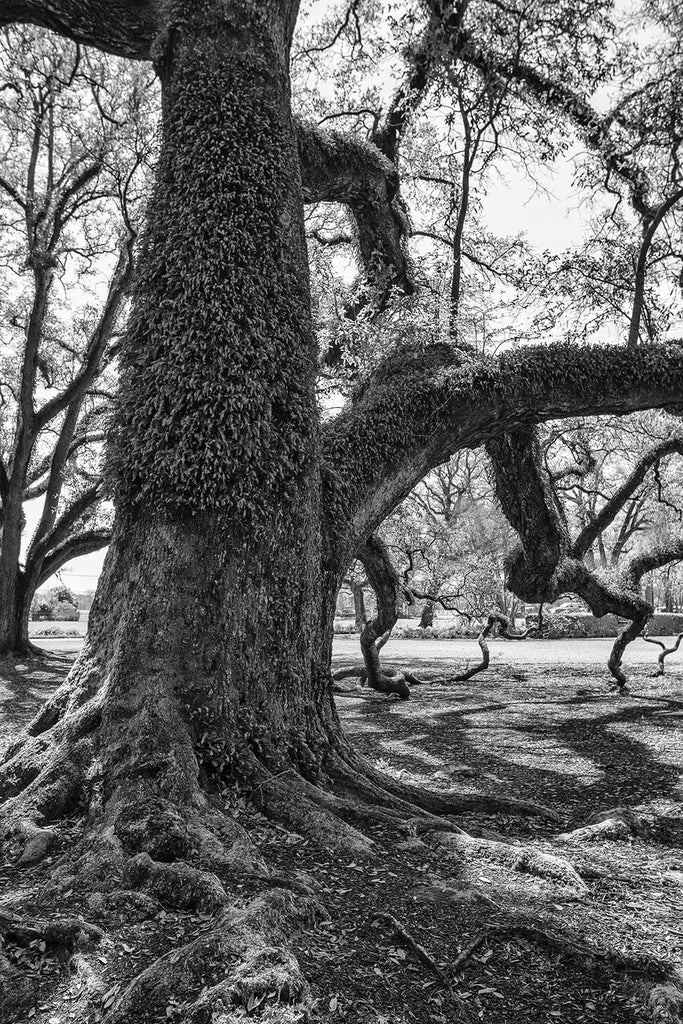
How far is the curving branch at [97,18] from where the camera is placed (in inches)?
216

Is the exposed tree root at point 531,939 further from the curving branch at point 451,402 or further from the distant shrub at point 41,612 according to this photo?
the distant shrub at point 41,612

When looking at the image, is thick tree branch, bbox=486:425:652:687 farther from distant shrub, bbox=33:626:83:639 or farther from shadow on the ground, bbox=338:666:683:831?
distant shrub, bbox=33:626:83:639

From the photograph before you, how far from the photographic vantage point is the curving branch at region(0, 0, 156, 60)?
5.48 m

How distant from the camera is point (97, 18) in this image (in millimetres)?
5598

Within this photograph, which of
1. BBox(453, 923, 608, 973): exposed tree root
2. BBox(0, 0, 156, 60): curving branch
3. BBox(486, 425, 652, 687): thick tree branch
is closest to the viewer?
BBox(453, 923, 608, 973): exposed tree root

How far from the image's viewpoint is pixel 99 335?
16.3 metres

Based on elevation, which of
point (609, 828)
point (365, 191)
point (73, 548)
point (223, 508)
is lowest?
point (609, 828)

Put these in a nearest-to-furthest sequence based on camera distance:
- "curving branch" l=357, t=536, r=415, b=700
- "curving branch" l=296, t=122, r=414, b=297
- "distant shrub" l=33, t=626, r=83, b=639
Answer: "curving branch" l=296, t=122, r=414, b=297 → "curving branch" l=357, t=536, r=415, b=700 → "distant shrub" l=33, t=626, r=83, b=639

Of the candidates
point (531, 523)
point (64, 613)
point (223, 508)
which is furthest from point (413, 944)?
point (64, 613)

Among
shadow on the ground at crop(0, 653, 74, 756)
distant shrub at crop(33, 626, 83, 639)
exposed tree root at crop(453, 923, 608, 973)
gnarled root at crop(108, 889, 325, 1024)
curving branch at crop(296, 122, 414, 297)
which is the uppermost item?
curving branch at crop(296, 122, 414, 297)

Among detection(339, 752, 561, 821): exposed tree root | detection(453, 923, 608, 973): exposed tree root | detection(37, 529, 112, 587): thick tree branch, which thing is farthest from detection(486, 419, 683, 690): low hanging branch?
detection(37, 529, 112, 587): thick tree branch

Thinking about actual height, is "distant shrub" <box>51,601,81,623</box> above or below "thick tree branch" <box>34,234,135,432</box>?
below

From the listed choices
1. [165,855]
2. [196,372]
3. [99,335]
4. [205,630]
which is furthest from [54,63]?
[165,855]

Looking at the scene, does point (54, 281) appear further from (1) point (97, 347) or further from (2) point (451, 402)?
(2) point (451, 402)
